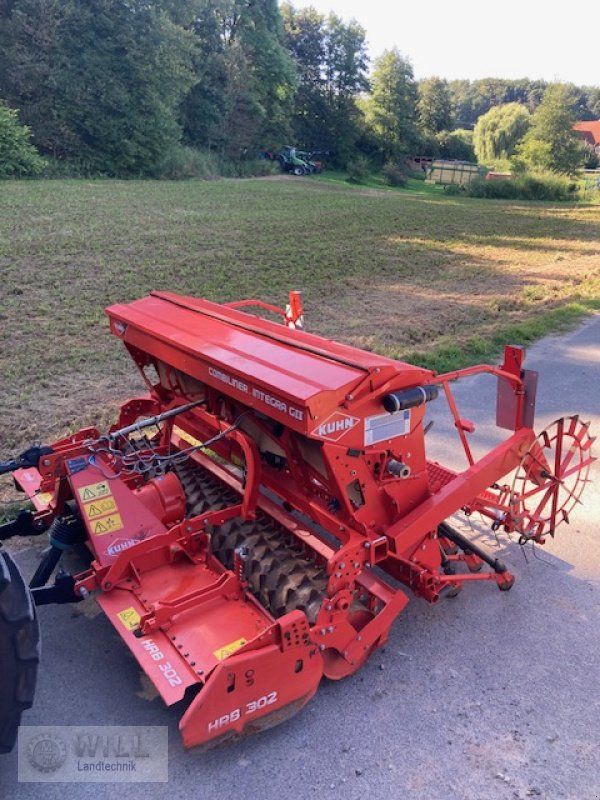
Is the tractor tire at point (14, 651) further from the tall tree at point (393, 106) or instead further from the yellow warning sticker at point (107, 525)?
the tall tree at point (393, 106)

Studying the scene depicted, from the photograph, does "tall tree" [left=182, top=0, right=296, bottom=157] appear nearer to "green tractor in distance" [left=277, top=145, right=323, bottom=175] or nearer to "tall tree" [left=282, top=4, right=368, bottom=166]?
"green tractor in distance" [left=277, top=145, right=323, bottom=175]

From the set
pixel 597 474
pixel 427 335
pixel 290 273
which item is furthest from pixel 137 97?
pixel 597 474

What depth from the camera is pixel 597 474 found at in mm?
5188

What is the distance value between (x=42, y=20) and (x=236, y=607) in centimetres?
3308

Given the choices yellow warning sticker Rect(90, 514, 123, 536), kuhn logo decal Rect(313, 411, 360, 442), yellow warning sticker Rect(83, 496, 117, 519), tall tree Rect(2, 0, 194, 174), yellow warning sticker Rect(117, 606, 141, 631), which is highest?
tall tree Rect(2, 0, 194, 174)

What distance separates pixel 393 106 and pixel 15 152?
120 ft

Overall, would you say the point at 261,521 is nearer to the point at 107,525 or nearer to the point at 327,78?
the point at 107,525

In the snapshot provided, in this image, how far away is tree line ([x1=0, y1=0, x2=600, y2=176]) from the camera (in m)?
A: 30.2

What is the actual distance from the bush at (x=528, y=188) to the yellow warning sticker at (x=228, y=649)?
3605 centimetres

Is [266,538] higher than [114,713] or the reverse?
higher

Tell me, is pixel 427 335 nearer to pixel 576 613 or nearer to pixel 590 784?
pixel 576 613

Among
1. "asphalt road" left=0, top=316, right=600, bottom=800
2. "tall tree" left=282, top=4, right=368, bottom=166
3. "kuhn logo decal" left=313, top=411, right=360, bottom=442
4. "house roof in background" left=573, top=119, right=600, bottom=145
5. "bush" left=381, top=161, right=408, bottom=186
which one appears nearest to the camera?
"asphalt road" left=0, top=316, right=600, bottom=800

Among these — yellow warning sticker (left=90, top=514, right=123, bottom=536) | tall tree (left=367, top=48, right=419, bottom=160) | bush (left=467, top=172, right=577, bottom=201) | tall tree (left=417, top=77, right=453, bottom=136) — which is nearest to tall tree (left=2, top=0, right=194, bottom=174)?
bush (left=467, top=172, right=577, bottom=201)

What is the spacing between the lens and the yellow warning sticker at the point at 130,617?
3006mm
